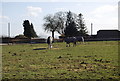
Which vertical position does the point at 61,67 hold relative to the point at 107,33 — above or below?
below

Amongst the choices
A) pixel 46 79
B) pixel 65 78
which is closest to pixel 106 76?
pixel 65 78

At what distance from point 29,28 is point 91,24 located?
28136mm

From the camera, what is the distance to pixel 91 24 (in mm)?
87125

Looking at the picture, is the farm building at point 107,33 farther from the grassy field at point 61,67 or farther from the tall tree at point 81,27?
the grassy field at point 61,67

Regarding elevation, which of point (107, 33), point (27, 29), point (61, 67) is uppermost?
point (27, 29)

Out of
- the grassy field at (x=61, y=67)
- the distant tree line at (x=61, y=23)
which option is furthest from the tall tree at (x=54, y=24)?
the grassy field at (x=61, y=67)

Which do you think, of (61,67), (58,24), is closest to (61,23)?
(58,24)

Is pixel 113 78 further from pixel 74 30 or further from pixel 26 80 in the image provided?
pixel 74 30

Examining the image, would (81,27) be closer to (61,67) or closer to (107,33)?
(107,33)

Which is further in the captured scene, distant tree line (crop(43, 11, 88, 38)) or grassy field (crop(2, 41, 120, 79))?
distant tree line (crop(43, 11, 88, 38))

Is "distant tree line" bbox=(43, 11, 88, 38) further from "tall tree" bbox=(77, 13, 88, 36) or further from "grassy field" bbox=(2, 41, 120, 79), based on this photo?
"grassy field" bbox=(2, 41, 120, 79)

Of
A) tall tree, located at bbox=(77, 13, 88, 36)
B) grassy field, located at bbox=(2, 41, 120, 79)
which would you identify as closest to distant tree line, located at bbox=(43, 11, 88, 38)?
tall tree, located at bbox=(77, 13, 88, 36)

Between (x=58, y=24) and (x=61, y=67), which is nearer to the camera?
(x=61, y=67)

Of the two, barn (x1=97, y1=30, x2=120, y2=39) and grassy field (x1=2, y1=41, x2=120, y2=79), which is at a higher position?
barn (x1=97, y1=30, x2=120, y2=39)
